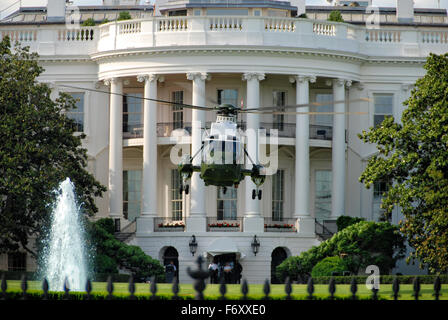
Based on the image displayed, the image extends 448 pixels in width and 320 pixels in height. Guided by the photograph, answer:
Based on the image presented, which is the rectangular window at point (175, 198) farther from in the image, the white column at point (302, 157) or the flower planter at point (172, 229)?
the white column at point (302, 157)

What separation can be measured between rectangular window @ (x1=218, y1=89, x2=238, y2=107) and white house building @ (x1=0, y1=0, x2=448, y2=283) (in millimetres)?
72

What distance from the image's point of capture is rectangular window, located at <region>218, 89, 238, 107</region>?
65875mm

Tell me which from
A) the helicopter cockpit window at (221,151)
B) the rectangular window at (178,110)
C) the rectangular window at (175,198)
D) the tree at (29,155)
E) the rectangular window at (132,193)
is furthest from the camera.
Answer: the rectangular window at (132,193)

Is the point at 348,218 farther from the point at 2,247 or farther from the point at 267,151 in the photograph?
the point at 2,247

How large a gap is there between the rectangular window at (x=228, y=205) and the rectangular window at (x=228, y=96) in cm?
442

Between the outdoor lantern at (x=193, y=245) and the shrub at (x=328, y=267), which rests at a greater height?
the outdoor lantern at (x=193, y=245)

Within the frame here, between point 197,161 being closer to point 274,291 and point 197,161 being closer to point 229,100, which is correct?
point 229,100

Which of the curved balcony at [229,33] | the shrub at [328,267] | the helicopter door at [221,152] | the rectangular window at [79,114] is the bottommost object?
the shrub at [328,267]

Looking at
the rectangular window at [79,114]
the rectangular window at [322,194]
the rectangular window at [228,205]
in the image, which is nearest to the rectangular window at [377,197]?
the rectangular window at [322,194]

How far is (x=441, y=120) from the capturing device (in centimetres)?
5391

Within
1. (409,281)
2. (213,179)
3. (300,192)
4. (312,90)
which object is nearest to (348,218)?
(300,192)

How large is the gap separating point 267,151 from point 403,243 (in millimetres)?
8596

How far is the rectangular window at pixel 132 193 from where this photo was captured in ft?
220

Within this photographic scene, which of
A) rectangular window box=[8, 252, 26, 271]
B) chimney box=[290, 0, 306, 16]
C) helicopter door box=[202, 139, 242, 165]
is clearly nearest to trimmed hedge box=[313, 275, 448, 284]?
helicopter door box=[202, 139, 242, 165]
